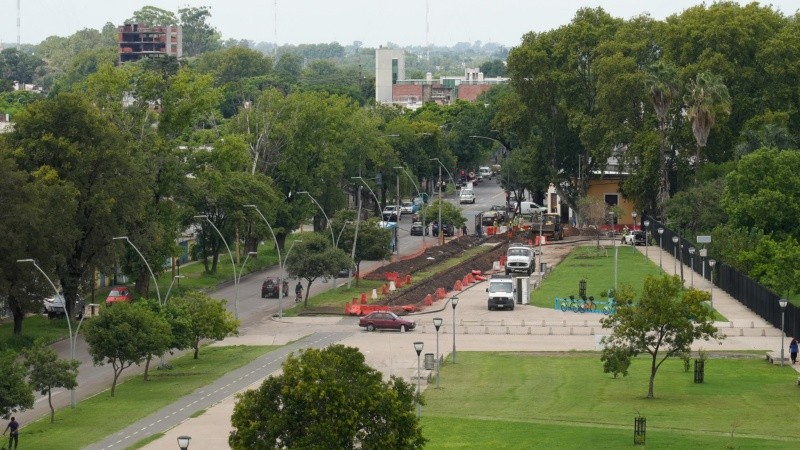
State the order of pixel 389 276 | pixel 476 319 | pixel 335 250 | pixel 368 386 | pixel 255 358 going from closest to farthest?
pixel 368 386, pixel 255 358, pixel 476 319, pixel 335 250, pixel 389 276

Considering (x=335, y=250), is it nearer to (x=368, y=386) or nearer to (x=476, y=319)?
(x=476, y=319)

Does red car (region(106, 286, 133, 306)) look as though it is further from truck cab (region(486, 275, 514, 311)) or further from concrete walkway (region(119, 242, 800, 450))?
truck cab (region(486, 275, 514, 311))

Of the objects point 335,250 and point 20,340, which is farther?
point 335,250

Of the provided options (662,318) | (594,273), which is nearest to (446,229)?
(594,273)

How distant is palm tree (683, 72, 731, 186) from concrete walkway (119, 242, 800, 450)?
948 inches

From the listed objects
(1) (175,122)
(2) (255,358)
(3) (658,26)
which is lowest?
(2) (255,358)

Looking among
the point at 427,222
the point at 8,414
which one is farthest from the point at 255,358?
the point at 427,222

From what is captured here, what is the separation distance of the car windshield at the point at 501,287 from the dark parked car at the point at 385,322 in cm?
754

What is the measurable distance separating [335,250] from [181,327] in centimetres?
2359

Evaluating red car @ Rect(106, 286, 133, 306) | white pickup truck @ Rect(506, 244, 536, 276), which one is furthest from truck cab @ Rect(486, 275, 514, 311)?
red car @ Rect(106, 286, 133, 306)

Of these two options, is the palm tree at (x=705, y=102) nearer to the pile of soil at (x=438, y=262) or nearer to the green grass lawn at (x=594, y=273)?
the green grass lawn at (x=594, y=273)

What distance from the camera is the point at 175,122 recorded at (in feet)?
325

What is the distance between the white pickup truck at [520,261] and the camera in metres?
108

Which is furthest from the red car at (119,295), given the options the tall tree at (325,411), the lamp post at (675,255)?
the tall tree at (325,411)
